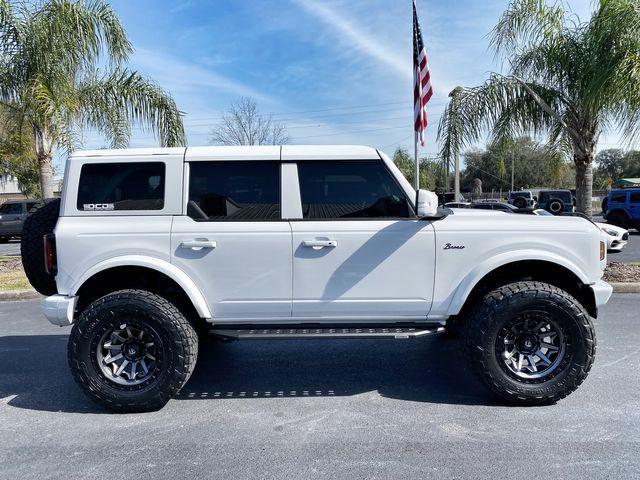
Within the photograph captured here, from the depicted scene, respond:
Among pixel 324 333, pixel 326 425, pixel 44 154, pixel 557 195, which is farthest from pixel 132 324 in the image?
pixel 557 195

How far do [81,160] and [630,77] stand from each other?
7439mm

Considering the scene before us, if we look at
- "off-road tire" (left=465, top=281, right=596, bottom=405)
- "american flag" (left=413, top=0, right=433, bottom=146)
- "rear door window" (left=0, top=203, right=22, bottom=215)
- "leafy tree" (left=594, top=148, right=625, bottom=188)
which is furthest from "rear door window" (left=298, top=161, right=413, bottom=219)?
→ "leafy tree" (left=594, top=148, right=625, bottom=188)

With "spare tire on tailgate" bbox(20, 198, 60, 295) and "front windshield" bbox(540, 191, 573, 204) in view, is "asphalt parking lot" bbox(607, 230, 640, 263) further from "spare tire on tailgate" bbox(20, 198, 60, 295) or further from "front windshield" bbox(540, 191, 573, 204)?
"spare tire on tailgate" bbox(20, 198, 60, 295)

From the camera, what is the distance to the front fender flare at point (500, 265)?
3.63 metres

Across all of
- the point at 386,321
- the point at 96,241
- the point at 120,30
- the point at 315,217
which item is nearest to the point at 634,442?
the point at 386,321

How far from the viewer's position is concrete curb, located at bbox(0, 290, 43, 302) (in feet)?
26.0

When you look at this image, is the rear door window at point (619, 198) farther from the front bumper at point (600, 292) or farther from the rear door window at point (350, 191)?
the rear door window at point (350, 191)

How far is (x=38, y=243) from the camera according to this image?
3.96 meters

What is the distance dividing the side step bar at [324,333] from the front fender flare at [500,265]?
333 millimetres

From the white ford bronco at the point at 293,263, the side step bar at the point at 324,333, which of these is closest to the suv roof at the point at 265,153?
the white ford bronco at the point at 293,263

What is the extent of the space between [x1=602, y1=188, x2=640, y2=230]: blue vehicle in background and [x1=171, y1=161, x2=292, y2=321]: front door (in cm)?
1959

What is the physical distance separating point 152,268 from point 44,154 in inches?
328

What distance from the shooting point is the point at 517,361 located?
3.70 meters

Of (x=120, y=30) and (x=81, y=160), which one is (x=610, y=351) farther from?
(x=120, y=30)
